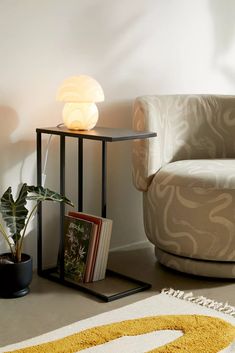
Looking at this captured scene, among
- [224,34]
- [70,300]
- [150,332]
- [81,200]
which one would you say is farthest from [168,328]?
[224,34]

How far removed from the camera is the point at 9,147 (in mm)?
2795

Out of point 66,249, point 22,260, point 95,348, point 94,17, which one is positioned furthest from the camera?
point 94,17

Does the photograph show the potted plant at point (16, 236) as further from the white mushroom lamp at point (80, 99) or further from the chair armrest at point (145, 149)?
the chair armrest at point (145, 149)

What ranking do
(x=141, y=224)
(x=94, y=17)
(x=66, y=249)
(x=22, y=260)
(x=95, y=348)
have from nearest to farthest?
(x=95, y=348) < (x=22, y=260) < (x=66, y=249) < (x=94, y=17) < (x=141, y=224)

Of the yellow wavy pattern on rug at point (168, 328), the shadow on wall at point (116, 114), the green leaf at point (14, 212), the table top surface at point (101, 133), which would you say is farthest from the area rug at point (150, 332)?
the shadow on wall at point (116, 114)

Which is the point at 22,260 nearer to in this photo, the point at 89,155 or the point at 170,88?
the point at 89,155

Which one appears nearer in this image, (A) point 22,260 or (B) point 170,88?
(A) point 22,260

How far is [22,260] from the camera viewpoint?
8.59ft

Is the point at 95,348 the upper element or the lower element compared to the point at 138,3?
lower

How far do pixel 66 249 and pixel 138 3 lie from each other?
128cm

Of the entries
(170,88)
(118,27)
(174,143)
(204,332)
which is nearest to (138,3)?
(118,27)

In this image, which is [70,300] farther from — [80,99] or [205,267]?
[80,99]

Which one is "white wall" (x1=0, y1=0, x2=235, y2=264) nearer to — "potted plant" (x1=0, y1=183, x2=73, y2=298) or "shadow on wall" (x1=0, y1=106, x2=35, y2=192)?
"shadow on wall" (x1=0, y1=106, x2=35, y2=192)

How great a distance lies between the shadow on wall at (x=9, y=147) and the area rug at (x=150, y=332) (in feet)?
2.62
